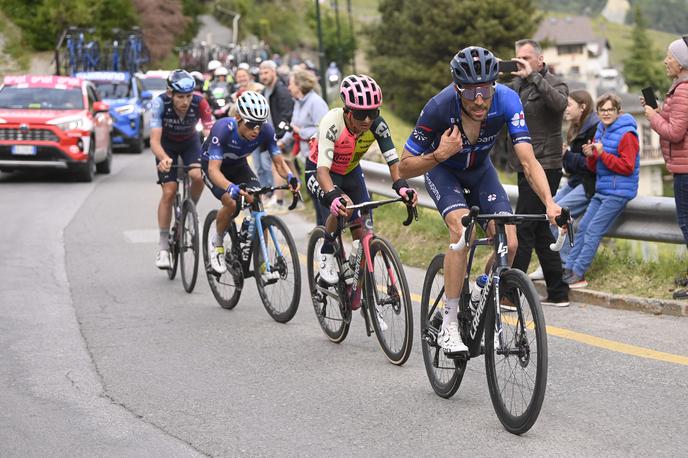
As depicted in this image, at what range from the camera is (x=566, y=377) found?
23.5ft

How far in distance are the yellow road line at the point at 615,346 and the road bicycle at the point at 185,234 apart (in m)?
3.67

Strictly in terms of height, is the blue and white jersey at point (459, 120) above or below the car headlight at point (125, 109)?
above

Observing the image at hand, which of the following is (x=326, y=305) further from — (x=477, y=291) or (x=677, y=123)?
(x=677, y=123)

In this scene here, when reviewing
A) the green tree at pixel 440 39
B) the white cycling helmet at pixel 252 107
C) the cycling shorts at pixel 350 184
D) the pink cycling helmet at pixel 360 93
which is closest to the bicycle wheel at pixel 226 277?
the white cycling helmet at pixel 252 107

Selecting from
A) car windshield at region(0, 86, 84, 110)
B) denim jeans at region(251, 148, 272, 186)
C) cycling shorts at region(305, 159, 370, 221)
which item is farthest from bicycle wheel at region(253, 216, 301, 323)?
car windshield at region(0, 86, 84, 110)

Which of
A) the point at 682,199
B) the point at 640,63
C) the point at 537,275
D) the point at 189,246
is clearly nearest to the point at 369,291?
the point at 537,275

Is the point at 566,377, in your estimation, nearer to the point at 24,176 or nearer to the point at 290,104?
the point at 290,104

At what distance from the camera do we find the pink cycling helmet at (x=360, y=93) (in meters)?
7.70

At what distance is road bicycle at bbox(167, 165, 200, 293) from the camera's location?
35.7 ft

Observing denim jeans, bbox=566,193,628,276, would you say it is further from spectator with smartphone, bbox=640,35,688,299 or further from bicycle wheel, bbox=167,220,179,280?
bicycle wheel, bbox=167,220,179,280

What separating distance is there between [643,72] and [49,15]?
341 feet

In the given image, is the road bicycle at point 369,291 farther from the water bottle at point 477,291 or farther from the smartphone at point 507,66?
the smartphone at point 507,66

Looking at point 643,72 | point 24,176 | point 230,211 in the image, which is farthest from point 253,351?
point 643,72

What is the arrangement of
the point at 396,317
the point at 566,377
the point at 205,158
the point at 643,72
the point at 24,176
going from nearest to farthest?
1. the point at 566,377
2. the point at 396,317
3. the point at 205,158
4. the point at 24,176
5. the point at 643,72
